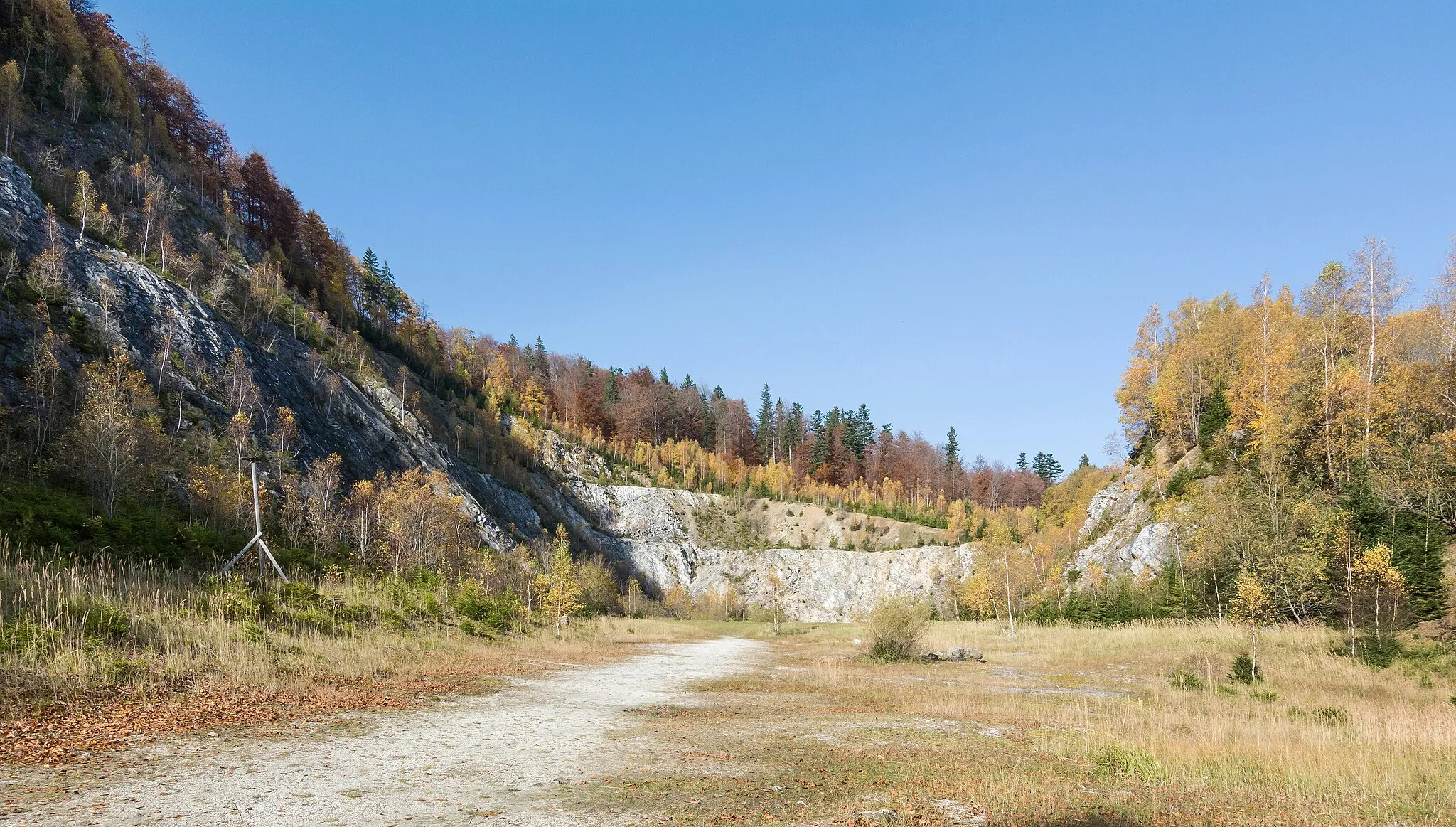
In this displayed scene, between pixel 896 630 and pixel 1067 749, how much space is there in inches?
778

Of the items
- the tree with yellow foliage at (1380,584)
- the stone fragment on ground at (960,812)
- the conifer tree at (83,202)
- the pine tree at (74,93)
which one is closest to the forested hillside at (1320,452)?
the tree with yellow foliage at (1380,584)

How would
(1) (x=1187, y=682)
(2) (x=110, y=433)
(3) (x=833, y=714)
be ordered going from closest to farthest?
(3) (x=833, y=714), (1) (x=1187, y=682), (2) (x=110, y=433)

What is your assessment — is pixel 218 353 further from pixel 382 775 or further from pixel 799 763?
pixel 799 763

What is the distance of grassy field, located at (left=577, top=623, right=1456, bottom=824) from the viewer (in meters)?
7.49

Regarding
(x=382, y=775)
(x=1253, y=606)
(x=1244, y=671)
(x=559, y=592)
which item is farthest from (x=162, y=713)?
(x=1253, y=606)

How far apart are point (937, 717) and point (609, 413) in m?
137

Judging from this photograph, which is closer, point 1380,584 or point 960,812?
point 960,812

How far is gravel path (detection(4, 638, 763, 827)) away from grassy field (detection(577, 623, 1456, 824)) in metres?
1.13

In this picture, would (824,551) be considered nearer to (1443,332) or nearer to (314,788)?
(1443,332)

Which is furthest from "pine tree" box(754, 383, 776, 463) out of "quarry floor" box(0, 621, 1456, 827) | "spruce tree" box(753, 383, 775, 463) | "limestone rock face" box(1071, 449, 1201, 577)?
"quarry floor" box(0, 621, 1456, 827)

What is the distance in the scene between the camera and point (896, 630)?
1186 inches

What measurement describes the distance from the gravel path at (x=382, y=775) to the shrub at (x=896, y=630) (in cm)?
1944

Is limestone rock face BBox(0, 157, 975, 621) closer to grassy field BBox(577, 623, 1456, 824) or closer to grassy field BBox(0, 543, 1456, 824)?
grassy field BBox(0, 543, 1456, 824)

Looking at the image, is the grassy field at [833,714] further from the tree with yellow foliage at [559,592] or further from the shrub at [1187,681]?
the tree with yellow foliage at [559,592]
